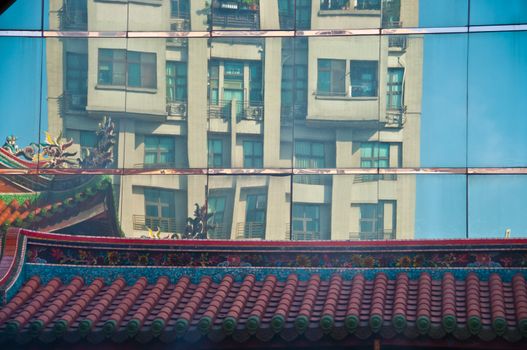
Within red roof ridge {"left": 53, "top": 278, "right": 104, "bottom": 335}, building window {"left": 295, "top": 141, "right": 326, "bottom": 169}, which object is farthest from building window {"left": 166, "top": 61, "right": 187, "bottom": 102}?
red roof ridge {"left": 53, "top": 278, "right": 104, "bottom": 335}

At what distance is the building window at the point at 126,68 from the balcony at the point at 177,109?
0.50 metres

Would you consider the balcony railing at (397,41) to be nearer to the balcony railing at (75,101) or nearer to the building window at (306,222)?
the building window at (306,222)

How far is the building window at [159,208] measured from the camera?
50.4 feet

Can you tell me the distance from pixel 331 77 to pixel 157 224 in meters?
3.54

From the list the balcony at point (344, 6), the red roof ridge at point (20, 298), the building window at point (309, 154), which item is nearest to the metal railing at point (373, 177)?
the building window at point (309, 154)

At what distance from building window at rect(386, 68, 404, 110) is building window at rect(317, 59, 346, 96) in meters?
0.70

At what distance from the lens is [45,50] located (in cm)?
1602

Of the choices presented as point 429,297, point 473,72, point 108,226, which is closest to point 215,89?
point 108,226

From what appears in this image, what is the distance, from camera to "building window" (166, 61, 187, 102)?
15.7 m

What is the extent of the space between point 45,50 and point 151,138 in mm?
2304

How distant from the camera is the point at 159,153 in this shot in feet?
51.0

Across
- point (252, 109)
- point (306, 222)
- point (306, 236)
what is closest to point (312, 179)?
point (306, 222)

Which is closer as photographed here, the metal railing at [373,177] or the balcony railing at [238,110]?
the metal railing at [373,177]

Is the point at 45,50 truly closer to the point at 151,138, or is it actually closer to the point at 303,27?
the point at 151,138
